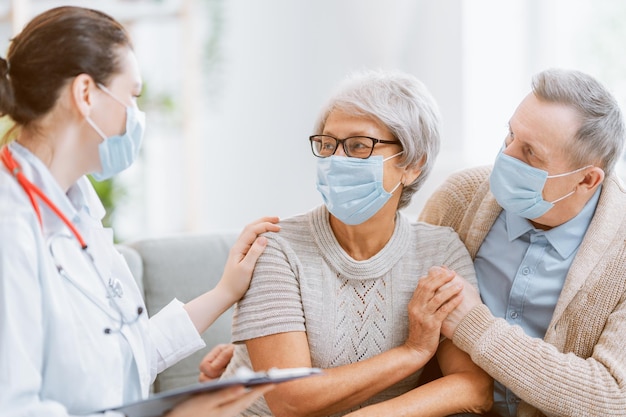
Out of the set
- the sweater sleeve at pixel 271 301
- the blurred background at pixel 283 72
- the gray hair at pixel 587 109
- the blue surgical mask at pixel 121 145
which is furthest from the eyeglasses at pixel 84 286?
the blurred background at pixel 283 72

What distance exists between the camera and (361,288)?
1888 millimetres

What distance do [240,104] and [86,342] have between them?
3813mm

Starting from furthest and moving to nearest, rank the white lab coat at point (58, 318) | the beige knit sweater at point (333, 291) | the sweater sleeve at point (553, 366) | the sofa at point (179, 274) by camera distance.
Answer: the sofa at point (179, 274)
the beige knit sweater at point (333, 291)
the sweater sleeve at point (553, 366)
the white lab coat at point (58, 318)

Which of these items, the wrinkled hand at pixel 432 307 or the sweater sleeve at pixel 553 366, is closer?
the sweater sleeve at pixel 553 366

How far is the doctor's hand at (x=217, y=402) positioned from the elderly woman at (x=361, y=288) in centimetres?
37

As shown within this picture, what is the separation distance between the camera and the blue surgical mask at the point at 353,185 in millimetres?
1823

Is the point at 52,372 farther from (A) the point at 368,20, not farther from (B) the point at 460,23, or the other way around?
(A) the point at 368,20

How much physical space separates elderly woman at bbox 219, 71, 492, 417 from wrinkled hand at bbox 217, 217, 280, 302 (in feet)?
0.06

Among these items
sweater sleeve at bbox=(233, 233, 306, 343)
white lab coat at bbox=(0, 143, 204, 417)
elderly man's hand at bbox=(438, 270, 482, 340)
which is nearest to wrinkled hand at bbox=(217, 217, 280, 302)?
sweater sleeve at bbox=(233, 233, 306, 343)

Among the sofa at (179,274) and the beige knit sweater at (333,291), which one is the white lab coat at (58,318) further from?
the sofa at (179,274)

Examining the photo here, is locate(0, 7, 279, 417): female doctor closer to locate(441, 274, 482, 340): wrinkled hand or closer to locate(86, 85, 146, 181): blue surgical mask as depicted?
locate(86, 85, 146, 181): blue surgical mask

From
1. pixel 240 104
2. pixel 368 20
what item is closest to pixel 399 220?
pixel 368 20

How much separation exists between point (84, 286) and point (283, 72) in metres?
3.70

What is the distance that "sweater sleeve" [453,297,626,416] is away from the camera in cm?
169
